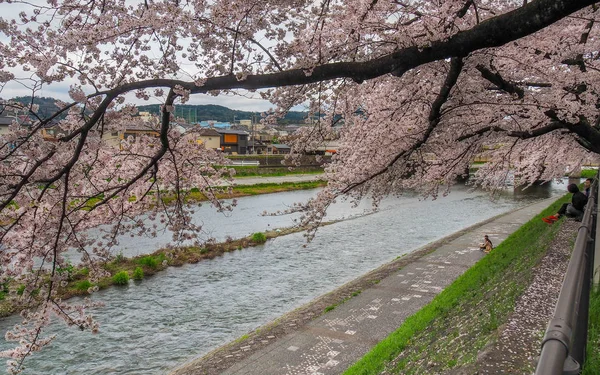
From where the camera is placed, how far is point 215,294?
1409cm

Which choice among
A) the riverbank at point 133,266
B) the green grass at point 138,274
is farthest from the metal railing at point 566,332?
the green grass at point 138,274

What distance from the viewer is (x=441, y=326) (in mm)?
7160

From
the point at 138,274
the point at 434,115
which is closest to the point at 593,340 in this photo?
the point at 434,115

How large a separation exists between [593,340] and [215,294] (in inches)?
471

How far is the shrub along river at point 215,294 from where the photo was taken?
991 centimetres

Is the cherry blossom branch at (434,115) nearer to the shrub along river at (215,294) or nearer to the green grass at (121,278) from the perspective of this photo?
the shrub along river at (215,294)

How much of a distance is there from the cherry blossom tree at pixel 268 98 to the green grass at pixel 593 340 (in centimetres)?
252

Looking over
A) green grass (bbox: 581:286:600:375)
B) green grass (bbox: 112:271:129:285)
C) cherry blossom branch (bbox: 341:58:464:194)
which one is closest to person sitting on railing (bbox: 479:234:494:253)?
cherry blossom branch (bbox: 341:58:464:194)

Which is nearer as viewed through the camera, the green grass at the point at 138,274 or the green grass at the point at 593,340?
the green grass at the point at 593,340

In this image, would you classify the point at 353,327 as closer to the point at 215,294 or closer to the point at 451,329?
the point at 451,329

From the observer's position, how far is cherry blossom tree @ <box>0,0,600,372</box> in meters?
4.27

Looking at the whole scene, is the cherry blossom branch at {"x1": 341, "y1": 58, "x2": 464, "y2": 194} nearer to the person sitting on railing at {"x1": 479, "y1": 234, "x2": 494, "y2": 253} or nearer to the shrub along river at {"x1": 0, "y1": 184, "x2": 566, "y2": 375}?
the shrub along river at {"x1": 0, "y1": 184, "x2": 566, "y2": 375}

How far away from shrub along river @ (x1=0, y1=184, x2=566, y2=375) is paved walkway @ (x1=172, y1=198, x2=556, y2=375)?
2.00 m

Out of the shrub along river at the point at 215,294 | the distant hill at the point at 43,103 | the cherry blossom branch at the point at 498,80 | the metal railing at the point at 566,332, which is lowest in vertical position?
the shrub along river at the point at 215,294
